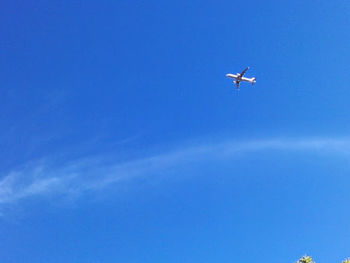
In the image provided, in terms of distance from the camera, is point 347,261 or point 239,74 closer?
point 347,261

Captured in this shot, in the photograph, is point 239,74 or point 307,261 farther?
point 239,74

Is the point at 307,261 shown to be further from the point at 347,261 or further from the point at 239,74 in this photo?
the point at 239,74

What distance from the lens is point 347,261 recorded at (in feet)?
231

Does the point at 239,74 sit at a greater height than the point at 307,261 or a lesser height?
greater

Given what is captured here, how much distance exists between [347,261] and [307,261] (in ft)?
22.9

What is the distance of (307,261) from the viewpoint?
73125 millimetres

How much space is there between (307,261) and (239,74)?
7622 cm

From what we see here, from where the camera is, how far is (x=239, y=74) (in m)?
135

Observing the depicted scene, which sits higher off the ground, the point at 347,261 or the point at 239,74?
the point at 239,74

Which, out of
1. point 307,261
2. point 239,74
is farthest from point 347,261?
point 239,74
